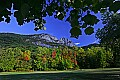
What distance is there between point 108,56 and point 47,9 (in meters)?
38.0

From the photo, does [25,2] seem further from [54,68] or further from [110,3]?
[54,68]

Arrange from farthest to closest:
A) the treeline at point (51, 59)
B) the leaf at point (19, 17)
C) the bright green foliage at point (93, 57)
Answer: the bright green foliage at point (93, 57) < the treeline at point (51, 59) < the leaf at point (19, 17)

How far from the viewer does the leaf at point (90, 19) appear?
2585 mm

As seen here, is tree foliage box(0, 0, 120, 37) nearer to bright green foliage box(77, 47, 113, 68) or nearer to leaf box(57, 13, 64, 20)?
leaf box(57, 13, 64, 20)

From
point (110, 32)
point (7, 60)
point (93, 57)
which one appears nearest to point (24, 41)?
point (93, 57)

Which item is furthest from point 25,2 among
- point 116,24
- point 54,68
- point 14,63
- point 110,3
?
point 54,68

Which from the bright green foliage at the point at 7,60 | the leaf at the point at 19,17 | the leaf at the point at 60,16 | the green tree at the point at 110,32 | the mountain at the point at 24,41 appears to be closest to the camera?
the leaf at the point at 19,17

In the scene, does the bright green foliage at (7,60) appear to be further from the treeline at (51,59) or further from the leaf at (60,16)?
the leaf at (60,16)

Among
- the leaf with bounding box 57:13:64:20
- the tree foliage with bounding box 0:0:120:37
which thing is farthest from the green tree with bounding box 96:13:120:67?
the tree foliage with bounding box 0:0:120:37

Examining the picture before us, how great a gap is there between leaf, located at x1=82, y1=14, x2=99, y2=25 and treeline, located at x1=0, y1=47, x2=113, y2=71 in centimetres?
3143

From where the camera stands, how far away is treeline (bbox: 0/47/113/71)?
34.2m

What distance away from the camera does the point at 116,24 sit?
24.2 metres

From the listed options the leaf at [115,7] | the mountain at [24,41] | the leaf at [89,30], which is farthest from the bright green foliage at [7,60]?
the leaf at [115,7]

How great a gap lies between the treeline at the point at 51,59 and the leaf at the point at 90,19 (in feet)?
103
